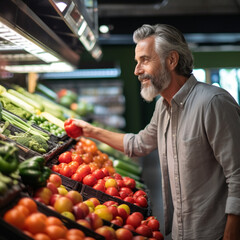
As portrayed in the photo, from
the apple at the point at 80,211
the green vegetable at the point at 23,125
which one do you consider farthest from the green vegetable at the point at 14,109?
the apple at the point at 80,211

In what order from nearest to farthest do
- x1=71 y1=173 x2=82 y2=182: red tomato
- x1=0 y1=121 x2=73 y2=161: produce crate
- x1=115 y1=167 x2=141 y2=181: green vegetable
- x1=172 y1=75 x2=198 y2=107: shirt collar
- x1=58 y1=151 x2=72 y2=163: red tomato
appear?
x1=172 y1=75 x2=198 y2=107: shirt collar, x1=0 y1=121 x2=73 y2=161: produce crate, x1=71 y1=173 x2=82 y2=182: red tomato, x1=58 y1=151 x2=72 y2=163: red tomato, x1=115 y1=167 x2=141 y2=181: green vegetable

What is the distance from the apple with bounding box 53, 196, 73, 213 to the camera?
73.4 inches

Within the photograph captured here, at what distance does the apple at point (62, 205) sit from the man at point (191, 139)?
0.82 metres

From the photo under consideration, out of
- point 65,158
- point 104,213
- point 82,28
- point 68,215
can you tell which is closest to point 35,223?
point 68,215

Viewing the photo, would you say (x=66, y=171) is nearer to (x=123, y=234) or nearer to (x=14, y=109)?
(x=123, y=234)

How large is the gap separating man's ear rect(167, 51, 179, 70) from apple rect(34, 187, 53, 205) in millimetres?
1221

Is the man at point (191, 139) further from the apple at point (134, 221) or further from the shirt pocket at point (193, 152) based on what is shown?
the apple at point (134, 221)

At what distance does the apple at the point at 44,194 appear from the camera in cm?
190

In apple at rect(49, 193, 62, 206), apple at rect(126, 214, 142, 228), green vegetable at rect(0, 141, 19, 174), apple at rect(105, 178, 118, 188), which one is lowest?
apple at rect(126, 214, 142, 228)

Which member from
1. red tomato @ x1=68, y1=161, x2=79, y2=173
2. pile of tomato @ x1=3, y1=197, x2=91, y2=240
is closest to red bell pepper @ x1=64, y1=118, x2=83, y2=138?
red tomato @ x1=68, y1=161, x2=79, y2=173

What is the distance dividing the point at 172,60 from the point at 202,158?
2.44ft

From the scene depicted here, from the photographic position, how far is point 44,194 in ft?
6.31

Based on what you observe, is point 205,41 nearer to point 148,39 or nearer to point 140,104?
point 140,104

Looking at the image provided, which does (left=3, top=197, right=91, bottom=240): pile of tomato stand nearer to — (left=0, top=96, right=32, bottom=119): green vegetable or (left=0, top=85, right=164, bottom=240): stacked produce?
(left=0, top=85, right=164, bottom=240): stacked produce
